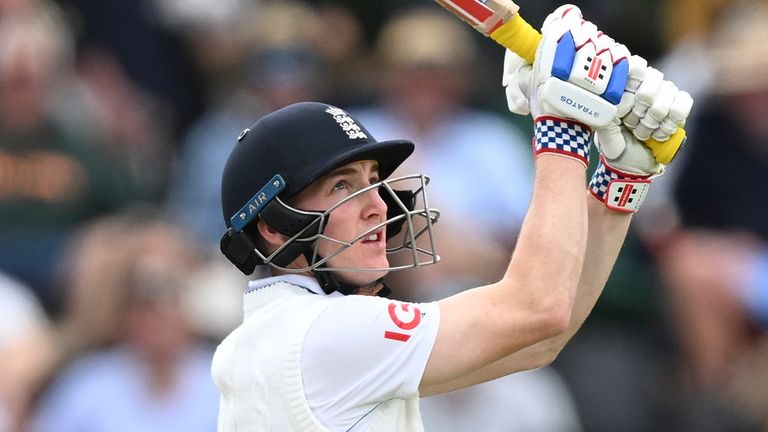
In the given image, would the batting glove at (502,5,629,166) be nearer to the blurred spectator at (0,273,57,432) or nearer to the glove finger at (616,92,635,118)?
the glove finger at (616,92,635,118)

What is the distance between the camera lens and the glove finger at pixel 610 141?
4.54m

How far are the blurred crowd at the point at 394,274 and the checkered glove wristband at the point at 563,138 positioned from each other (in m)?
3.24

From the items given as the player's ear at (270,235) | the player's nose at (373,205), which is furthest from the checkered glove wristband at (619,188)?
the player's ear at (270,235)

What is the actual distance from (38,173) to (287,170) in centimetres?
465

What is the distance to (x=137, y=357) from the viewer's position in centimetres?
775

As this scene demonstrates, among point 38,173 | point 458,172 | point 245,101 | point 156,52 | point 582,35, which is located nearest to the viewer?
point 582,35

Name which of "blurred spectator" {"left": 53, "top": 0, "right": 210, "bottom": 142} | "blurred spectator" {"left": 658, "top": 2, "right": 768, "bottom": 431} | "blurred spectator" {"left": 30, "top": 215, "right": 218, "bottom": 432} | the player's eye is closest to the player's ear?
the player's eye

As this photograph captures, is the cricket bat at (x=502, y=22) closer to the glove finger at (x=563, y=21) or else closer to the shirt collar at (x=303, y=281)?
the glove finger at (x=563, y=21)

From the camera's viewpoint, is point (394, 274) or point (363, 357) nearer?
point (363, 357)

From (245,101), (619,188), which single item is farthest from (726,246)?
(619,188)

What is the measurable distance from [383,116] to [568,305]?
4719 mm

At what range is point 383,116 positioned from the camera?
8.88m

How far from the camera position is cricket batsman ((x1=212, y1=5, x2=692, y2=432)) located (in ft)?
13.8

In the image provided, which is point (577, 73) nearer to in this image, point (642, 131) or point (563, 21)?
point (563, 21)
